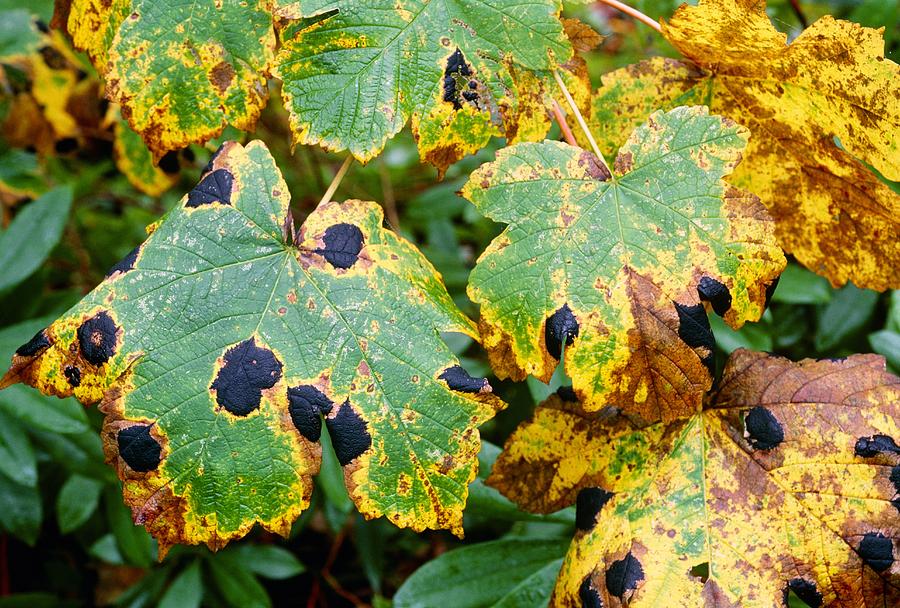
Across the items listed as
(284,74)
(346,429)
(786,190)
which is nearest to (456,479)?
(346,429)

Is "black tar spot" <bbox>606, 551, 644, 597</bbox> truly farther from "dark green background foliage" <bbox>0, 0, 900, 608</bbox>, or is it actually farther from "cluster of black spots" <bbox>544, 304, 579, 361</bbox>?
"dark green background foliage" <bbox>0, 0, 900, 608</bbox>

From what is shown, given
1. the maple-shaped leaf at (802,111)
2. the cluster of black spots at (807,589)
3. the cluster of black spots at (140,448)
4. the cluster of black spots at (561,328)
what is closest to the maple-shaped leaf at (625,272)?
the cluster of black spots at (561,328)

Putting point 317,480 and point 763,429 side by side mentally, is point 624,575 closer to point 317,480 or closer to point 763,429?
point 763,429

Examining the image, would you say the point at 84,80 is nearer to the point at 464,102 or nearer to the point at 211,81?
the point at 211,81

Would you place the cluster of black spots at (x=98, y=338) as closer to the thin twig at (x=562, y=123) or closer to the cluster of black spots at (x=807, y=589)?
the thin twig at (x=562, y=123)

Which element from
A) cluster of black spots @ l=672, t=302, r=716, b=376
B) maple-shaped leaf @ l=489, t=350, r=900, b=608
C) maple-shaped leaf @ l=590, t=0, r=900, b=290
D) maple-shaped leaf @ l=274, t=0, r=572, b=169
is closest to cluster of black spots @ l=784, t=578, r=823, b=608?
maple-shaped leaf @ l=489, t=350, r=900, b=608
